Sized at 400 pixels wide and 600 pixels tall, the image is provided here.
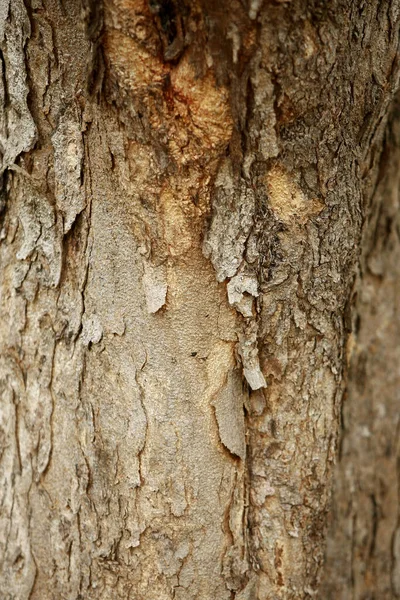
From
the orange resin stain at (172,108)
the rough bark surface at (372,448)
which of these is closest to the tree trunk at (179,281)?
the orange resin stain at (172,108)

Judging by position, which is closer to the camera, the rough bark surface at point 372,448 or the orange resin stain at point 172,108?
Result: the orange resin stain at point 172,108

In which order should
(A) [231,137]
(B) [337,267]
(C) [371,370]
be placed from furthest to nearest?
1. (C) [371,370]
2. (B) [337,267]
3. (A) [231,137]

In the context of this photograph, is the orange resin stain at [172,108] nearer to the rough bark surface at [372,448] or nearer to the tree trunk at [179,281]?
the tree trunk at [179,281]

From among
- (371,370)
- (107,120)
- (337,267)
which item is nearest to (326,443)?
(337,267)

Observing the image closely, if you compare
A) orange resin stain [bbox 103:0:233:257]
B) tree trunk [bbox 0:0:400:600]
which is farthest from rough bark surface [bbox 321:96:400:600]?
orange resin stain [bbox 103:0:233:257]

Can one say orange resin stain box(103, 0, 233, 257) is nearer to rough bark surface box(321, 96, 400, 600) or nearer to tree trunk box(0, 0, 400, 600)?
tree trunk box(0, 0, 400, 600)

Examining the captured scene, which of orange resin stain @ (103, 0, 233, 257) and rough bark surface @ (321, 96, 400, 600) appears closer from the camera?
orange resin stain @ (103, 0, 233, 257)

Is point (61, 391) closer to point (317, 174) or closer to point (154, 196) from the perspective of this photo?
point (154, 196)

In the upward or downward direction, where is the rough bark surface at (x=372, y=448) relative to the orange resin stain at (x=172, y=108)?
downward
